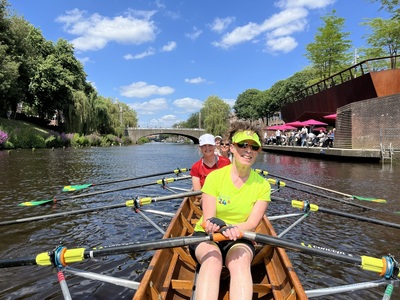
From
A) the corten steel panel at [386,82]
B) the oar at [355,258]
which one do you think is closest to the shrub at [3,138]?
the oar at [355,258]

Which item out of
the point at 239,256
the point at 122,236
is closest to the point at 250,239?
the point at 239,256

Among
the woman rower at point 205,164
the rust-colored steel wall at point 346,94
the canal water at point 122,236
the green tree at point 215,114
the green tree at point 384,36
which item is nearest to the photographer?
the canal water at point 122,236

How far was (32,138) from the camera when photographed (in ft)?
107

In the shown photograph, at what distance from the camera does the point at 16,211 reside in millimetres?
7832

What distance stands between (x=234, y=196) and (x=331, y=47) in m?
36.0

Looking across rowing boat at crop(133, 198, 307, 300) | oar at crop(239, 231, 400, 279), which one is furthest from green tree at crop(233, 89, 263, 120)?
oar at crop(239, 231, 400, 279)

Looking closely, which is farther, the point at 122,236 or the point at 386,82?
the point at 386,82

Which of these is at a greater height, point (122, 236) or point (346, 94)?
point (346, 94)

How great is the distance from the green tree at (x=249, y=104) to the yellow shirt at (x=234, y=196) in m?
74.4

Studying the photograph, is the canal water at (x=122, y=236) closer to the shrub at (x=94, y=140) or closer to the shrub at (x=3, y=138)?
the shrub at (x=3, y=138)

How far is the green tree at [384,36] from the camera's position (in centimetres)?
2612

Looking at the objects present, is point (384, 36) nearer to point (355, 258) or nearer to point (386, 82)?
point (386, 82)

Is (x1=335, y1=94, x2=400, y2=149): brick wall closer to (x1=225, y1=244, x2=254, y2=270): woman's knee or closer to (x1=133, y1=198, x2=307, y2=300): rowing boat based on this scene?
(x1=133, y1=198, x2=307, y2=300): rowing boat

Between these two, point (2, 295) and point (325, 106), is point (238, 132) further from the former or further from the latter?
point (325, 106)
